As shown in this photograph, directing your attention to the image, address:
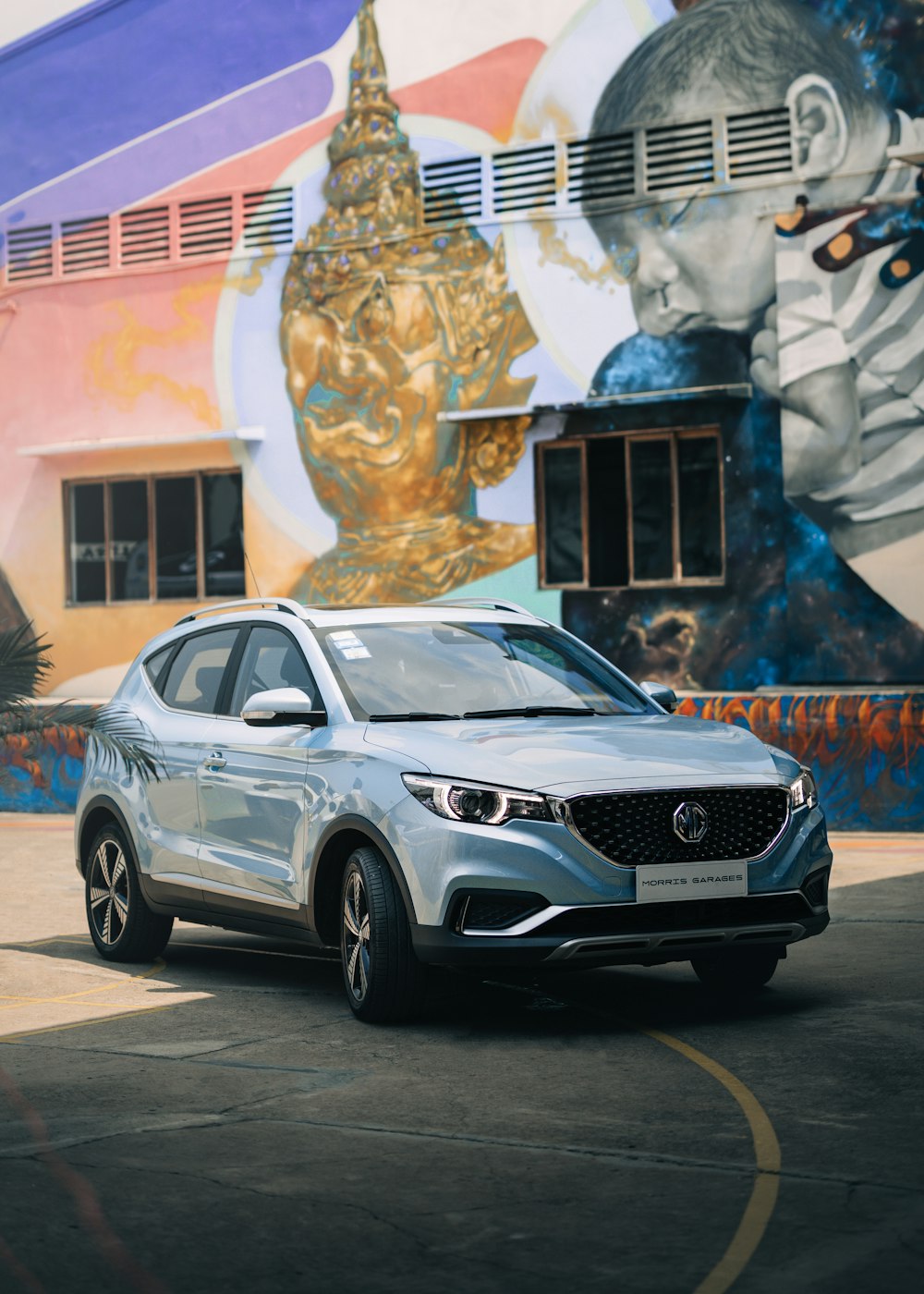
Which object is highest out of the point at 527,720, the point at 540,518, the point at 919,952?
the point at 540,518

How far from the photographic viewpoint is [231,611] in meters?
10.1

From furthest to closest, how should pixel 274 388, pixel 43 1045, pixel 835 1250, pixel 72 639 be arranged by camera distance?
1. pixel 72 639
2. pixel 274 388
3. pixel 43 1045
4. pixel 835 1250

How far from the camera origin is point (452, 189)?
20250 millimetres

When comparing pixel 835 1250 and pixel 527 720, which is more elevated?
pixel 527 720

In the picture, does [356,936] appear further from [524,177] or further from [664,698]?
[524,177]

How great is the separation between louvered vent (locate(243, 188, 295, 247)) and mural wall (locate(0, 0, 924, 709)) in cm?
8

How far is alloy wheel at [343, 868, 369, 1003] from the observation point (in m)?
8.02

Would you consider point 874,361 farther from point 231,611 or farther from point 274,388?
point 231,611

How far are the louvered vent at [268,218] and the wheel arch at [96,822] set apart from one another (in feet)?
39.4

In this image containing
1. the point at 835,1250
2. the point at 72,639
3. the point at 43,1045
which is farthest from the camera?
the point at 72,639

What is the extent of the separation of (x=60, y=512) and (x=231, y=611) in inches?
544

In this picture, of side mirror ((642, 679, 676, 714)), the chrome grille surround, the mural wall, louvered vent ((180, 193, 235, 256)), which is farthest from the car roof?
louvered vent ((180, 193, 235, 256))

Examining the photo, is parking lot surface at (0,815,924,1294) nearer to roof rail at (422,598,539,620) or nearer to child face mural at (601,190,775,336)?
roof rail at (422,598,539,620)

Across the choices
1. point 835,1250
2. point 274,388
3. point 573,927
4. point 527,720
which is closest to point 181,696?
point 527,720
